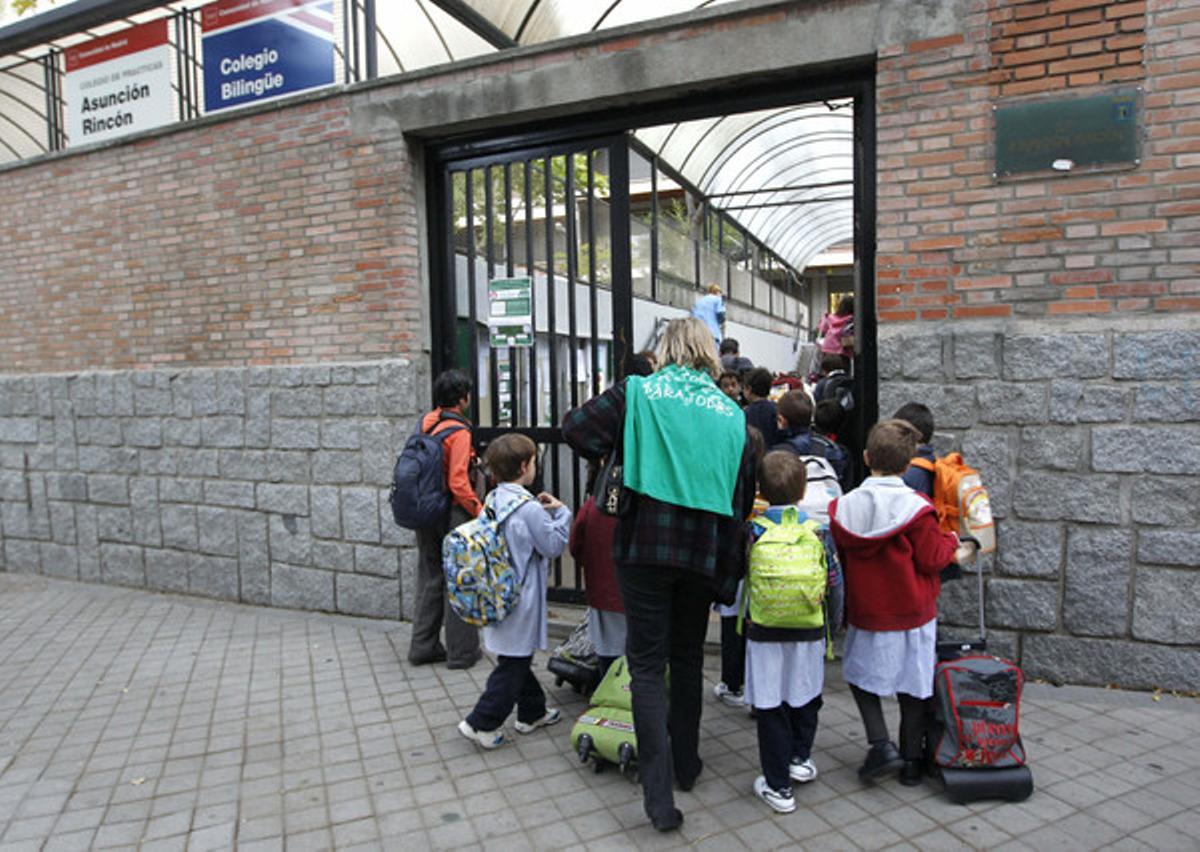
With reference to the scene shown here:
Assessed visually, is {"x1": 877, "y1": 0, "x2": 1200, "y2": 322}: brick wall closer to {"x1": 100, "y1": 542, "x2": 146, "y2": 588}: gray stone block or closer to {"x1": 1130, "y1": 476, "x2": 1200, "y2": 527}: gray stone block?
{"x1": 1130, "y1": 476, "x2": 1200, "y2": 527}: gray stone block

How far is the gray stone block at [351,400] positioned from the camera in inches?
232

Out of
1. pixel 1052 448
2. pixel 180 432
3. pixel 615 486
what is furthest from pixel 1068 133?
pixel 180 432

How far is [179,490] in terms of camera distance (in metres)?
6.77

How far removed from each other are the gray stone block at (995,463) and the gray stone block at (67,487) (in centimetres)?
Answer: 725

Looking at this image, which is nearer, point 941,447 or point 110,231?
point 941,447

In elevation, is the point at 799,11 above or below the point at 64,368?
above

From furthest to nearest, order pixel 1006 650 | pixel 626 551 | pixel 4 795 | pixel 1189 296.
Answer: pixel 1006 650
pixel 1189 296
pixel 4 795
pixel 626 551

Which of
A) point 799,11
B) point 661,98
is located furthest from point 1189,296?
point 661,98

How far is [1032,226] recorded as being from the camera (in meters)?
4.22

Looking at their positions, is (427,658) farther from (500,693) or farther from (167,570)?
(167,570)

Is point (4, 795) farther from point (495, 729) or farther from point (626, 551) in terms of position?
point (626, 551)

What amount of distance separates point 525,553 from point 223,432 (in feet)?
12.9

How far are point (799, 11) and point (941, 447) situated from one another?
2.55 m

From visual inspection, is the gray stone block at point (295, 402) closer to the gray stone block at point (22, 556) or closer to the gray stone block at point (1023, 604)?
the gray stone block at point (22, 556)
